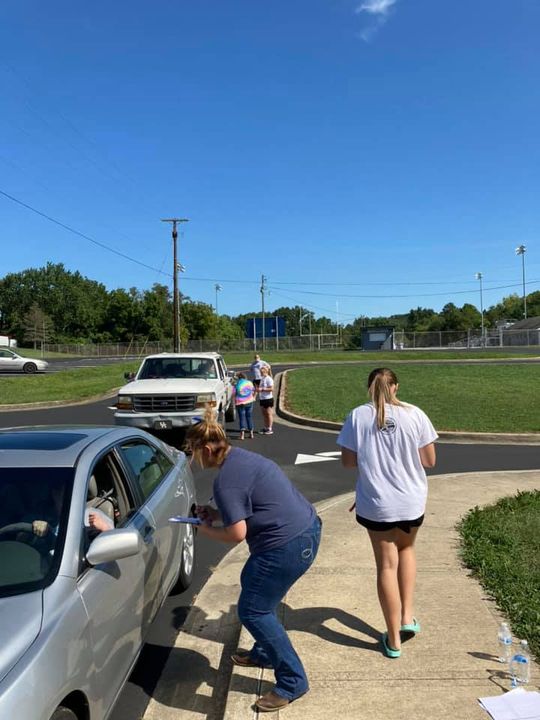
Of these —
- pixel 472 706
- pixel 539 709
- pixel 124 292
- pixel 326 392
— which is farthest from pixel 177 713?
pixel 124 292

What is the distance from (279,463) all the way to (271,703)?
22.3ft

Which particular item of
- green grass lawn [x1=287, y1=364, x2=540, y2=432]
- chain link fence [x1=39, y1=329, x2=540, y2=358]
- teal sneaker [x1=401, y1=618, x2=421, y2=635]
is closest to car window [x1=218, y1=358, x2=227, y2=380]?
green grass lawn [x1=287, y1=364, x2=540, y2=432]

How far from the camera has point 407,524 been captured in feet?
11.3

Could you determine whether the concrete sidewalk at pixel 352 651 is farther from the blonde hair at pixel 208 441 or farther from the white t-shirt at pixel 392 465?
the blonde hair at pixel 208 441

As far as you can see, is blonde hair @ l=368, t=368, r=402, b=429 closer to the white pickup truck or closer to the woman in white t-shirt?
the woman in white t-shirt

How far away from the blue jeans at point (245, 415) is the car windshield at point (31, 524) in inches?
351

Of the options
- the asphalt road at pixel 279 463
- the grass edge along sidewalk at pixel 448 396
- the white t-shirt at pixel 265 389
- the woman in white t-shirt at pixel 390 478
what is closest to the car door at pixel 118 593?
the asphalt road at pixel 279 463

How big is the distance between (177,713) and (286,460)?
6.89 metres

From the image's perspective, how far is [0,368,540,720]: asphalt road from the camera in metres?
3.66

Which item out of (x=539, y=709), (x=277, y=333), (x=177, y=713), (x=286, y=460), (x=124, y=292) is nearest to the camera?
(x=539, y=709)

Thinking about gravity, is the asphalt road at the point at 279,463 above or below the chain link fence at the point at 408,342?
below

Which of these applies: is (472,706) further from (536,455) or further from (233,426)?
(233,426)

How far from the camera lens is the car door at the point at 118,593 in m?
2.59

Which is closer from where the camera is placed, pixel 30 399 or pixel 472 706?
pixel 472 706
